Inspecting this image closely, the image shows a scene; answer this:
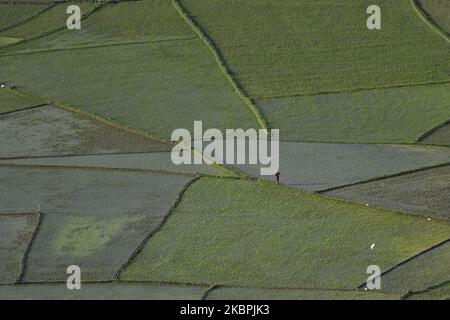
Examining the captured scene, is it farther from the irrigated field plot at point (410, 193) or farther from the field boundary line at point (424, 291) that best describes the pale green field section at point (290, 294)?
the irrigated field plot at point (410, 193)

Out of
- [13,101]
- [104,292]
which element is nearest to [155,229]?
[104,292]

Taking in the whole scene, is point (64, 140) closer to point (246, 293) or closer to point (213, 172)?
point (213, 172)

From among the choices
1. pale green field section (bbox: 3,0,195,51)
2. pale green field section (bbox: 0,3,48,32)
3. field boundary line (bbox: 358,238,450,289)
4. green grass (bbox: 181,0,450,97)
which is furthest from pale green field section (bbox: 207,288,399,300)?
pale green field section (bbox: 0,3,48,32)

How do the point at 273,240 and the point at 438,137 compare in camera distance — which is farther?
the point at 438,137

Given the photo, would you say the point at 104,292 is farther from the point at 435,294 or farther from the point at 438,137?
the point at 438,137

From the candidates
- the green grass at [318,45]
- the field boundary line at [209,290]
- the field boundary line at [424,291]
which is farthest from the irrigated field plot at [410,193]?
the green grass at [318,45]

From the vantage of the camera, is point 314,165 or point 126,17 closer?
point 314,165
